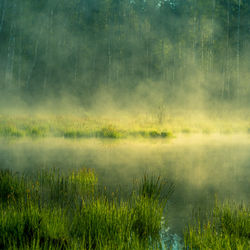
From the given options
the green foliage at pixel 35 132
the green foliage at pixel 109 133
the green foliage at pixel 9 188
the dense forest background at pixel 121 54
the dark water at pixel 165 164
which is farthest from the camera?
the dense forest background at pixel 121 54

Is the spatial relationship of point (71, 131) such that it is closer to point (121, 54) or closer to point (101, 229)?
point (101, 229)

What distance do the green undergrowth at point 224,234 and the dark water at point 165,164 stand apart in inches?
19.8

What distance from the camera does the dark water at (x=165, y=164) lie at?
551cm

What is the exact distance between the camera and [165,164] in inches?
337

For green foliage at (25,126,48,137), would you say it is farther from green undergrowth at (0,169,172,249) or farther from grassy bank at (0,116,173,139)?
green undergrowth at (0,169,172,249)

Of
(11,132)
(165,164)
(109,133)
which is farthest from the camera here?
(109,133)

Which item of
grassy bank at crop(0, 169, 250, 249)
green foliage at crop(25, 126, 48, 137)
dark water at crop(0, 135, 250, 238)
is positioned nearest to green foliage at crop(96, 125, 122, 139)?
dark water at crop(0, 135, 250, 238)

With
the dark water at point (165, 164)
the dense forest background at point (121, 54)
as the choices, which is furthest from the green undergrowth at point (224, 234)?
the dense forest background at point (121, 54)

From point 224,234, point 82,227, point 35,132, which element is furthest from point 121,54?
point 224,234

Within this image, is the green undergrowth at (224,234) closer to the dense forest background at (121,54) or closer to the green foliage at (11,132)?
the green foliage at (11,132)

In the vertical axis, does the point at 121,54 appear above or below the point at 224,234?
above

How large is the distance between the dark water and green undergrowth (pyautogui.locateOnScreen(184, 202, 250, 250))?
0.50 meters

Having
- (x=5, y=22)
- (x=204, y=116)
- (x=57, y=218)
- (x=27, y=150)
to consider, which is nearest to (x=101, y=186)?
(x=57, y=218)

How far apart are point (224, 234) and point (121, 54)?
1237 inches
